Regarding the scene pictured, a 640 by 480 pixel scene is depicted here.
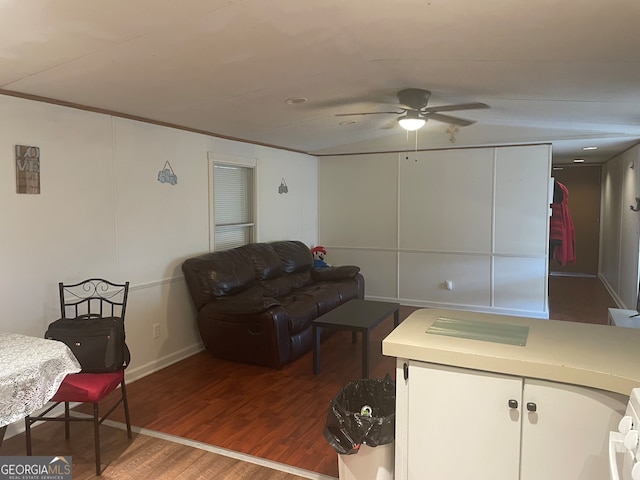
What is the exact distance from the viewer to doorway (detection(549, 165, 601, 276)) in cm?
862

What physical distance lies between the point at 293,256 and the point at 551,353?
157 inches

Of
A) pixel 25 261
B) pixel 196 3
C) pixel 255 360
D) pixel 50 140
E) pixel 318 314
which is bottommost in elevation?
pixel 255 360

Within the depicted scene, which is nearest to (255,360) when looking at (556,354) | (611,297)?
(556,354)

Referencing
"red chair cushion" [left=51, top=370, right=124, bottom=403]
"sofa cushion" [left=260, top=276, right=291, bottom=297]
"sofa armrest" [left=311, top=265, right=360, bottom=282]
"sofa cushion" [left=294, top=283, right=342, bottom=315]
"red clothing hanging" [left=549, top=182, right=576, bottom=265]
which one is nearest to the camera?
"red chair cushion" [left=51, top=370, right=124, bottom=403]

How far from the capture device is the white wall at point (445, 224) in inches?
220

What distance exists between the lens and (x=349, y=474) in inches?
80.4

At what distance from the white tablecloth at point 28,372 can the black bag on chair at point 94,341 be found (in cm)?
45

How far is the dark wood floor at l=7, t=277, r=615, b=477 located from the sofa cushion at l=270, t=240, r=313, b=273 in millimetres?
1096

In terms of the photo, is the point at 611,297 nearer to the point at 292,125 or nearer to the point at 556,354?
the point at 292,125

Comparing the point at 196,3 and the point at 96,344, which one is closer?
the point at 196,3

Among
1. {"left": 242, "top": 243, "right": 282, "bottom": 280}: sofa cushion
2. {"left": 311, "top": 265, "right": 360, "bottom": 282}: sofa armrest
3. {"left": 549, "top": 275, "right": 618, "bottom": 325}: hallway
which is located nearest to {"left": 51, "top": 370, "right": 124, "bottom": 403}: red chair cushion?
{"left": 242, "top": 243, "right": 282, "bottom": 280}: sofa cushion

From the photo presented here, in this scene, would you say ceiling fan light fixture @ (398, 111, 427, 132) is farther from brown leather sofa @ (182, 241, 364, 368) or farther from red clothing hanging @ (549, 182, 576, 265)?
red clothing hanging @ (549, 182, 576, 265)

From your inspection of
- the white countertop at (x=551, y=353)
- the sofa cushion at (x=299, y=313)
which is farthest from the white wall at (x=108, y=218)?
the white countertop at (x=551, y=353)

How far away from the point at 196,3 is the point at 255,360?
9.60 feet
